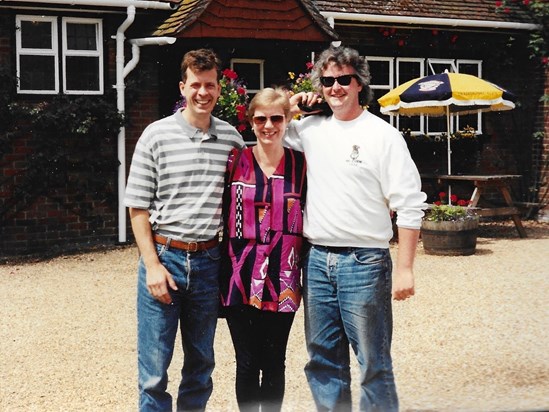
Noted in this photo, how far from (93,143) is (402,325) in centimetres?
632

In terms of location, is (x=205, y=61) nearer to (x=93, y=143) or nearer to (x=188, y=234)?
(x=188, y=234)

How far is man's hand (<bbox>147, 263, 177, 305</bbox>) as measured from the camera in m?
3.92

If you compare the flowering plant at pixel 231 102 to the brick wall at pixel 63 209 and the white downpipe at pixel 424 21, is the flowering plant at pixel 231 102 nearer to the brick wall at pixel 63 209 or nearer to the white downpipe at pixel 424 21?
the brick wall at pixel 63 209

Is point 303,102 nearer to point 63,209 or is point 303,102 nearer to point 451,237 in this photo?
point 451,237

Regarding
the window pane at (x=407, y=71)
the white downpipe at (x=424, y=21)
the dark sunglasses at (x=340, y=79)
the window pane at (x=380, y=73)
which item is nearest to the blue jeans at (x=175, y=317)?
the dark sunglasses at (x=340, y=79)

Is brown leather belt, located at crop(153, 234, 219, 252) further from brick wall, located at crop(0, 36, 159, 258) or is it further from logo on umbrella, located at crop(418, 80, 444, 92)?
logo on umbrella, located at crop(418, 80, 444, 92)

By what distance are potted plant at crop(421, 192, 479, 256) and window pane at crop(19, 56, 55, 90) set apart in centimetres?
550

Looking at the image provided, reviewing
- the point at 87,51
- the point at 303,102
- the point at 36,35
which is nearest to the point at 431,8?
the point at 87,51

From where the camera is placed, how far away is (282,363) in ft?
13.7

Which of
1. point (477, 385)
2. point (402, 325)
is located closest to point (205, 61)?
point (477, 385)

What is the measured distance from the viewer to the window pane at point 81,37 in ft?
39.9

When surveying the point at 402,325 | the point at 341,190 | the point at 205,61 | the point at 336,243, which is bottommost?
the point at 402,325

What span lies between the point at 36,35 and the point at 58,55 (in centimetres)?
39

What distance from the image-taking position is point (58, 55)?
12.0 m
